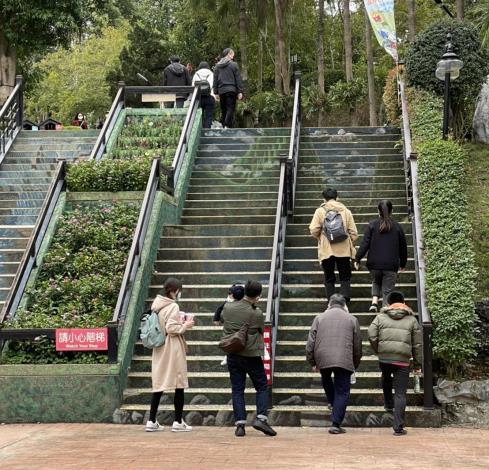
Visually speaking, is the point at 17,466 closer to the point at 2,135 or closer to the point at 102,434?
the point at 102,434

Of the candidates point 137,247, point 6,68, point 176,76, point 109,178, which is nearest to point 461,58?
point 176,76

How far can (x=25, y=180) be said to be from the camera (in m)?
16.2

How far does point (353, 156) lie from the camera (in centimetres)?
1706

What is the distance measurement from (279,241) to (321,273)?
31.9 inches

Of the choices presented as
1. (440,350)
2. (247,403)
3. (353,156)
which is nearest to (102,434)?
(247,403)

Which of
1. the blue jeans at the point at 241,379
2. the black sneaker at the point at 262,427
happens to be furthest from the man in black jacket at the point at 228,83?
the black sneaker at the point at 262,427

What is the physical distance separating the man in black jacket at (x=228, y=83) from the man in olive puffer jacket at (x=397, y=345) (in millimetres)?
10553

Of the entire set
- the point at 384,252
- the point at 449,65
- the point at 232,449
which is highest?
the point at 449,65

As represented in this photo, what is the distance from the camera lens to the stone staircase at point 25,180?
1339 centimetres

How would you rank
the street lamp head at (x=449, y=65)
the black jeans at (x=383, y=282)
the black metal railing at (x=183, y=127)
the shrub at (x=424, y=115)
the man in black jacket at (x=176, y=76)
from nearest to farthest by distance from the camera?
the black jeans at (x=383, y=282)
the street lamp head at (x=449, y=65)
the black metal railing at (x=183, y=127)
the shrub at (x=424, y=115)
the man in black jacket at (x=176, y=76)

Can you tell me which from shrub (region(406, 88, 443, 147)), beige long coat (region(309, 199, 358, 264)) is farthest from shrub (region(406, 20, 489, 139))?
beige long coat (region(309, 199, 358, 264))

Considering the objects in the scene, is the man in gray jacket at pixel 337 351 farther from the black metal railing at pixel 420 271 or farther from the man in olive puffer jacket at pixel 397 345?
the black metal railing at pixel 420 271

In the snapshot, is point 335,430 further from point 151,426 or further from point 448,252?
point 448,252

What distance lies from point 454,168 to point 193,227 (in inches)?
159
